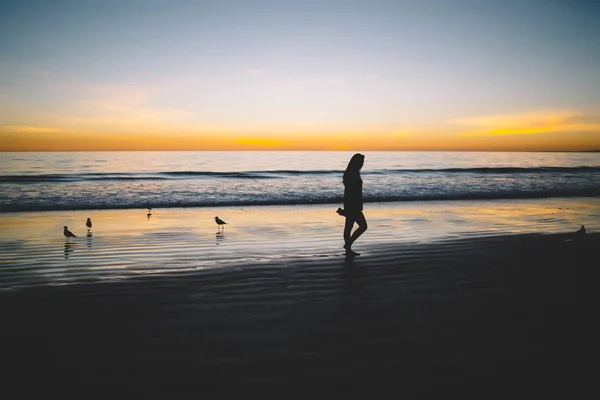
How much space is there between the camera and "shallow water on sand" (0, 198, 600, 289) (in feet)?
27.2

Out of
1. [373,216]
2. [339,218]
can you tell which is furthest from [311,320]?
[373,216]

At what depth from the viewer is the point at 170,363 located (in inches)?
153

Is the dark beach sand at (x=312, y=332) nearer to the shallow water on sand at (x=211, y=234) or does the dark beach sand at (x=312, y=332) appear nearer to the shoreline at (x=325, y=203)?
the shallow water on sand at (x=211, y=234)

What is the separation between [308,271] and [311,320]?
2621mm

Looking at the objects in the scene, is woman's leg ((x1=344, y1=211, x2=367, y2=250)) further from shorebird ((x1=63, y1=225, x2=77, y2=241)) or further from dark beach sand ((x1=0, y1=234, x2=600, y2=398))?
shorebird ((x1=63, y1=225, x2=77, y2=241))

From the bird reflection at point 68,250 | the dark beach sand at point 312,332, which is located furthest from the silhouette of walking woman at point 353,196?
the bird reflection at point 68,250

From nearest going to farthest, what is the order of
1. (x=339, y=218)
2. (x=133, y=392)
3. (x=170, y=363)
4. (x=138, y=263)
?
1. (x=133, y=392)
2. (x=170, y=363)
3. (x=138, y=263)
4. (x=339, y=218)

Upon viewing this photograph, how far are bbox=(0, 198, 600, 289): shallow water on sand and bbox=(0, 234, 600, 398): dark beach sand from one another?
3.81 feet

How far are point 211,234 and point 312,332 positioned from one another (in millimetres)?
8209

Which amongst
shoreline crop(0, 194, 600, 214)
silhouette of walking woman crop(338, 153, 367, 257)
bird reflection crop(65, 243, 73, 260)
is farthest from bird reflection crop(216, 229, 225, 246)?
shoreline crop(0, 194, 600, 214)

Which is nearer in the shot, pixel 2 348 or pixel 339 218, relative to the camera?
pixel 2 348

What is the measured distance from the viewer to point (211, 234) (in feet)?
40.7

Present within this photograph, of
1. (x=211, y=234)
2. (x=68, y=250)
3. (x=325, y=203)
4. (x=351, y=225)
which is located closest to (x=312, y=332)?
(x=351, y=225)

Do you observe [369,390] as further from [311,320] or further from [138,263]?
[138,263]
